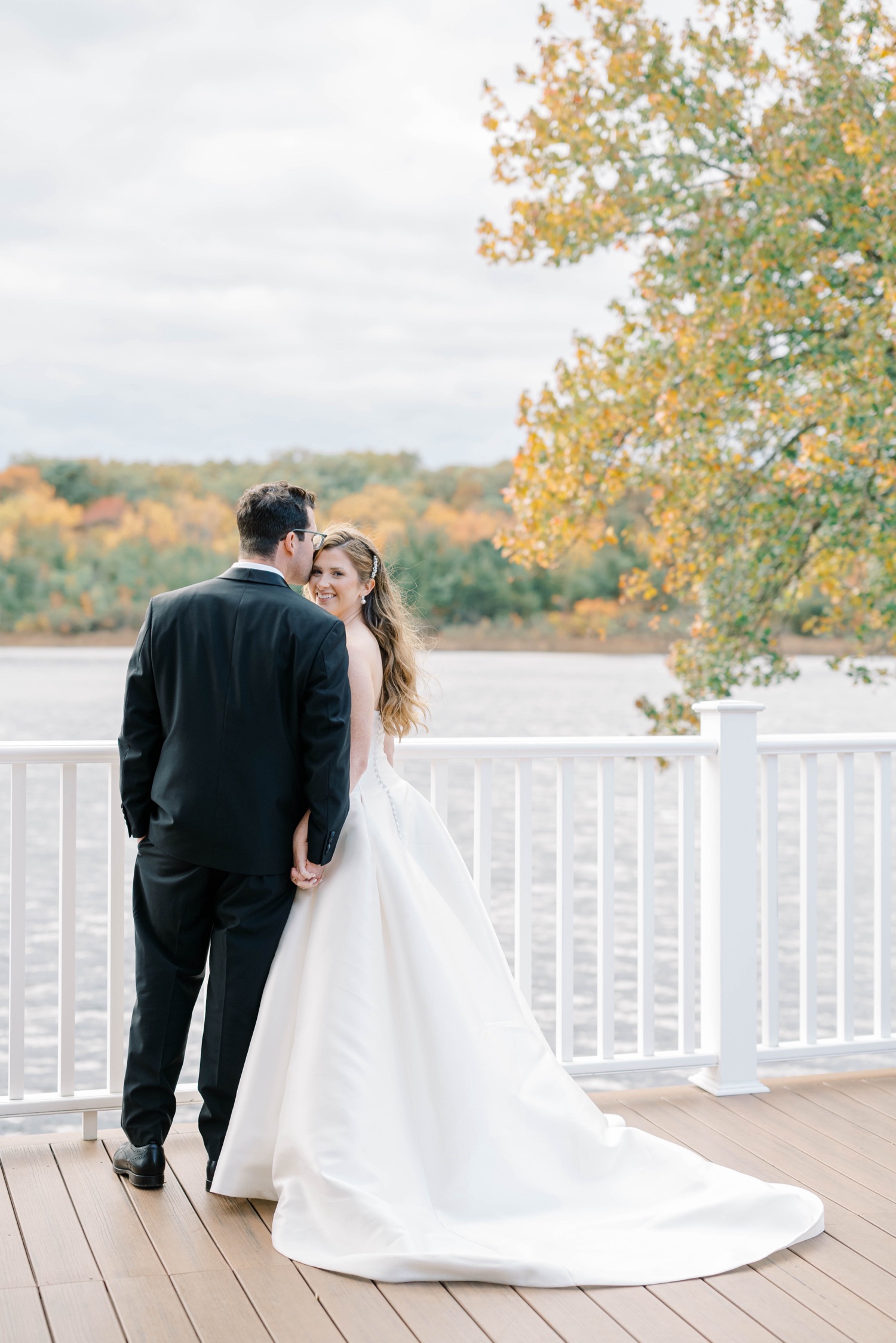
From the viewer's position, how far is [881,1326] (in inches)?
84.9

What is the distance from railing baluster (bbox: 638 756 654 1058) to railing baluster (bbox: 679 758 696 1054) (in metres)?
0.10

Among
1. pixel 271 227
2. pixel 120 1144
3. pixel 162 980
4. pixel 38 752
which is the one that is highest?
pixel 271 227

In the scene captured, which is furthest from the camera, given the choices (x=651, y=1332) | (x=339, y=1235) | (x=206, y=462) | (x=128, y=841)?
(x=206, y=462)

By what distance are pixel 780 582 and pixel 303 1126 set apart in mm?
5325

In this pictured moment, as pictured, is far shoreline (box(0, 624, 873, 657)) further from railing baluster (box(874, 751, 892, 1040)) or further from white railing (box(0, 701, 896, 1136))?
white railing (box(0, 701, 896, 1136))

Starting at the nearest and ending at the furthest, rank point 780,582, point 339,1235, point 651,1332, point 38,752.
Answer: point 651,1332
point 339,1235
point 38,752
point 780,582

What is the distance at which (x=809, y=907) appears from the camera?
3625 mm

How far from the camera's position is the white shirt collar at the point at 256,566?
2693 millimetres

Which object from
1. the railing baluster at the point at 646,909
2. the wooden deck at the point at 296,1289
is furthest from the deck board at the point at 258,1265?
the railing baluster at the point at 646,909

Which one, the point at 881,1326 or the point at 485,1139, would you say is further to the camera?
the point at 485,1139

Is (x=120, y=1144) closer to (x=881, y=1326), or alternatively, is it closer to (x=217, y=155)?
(x=881, y=1326)

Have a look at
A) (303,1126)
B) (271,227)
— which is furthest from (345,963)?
(271,227)

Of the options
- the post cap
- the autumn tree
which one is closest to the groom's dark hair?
the post cap

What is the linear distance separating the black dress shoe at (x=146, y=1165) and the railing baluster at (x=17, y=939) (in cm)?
35
